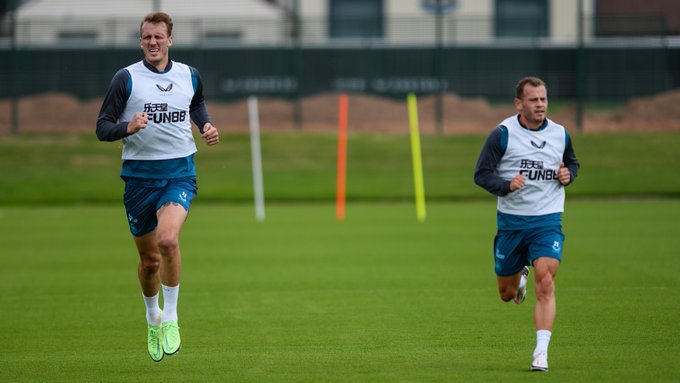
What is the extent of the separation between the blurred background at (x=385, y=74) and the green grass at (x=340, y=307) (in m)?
12.4

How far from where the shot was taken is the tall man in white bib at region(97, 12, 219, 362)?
28.0 ft

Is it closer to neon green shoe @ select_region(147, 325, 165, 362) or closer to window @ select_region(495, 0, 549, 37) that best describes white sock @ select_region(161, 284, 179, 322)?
neon green shoe @ select_region(147, 325, 165, 362)

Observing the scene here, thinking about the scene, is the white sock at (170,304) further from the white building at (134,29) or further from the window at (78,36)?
the window at (78,36)

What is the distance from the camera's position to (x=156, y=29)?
8594 mm

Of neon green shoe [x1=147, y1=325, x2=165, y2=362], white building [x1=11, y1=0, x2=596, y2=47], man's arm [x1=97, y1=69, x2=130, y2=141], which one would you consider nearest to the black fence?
white building [x1=11, y1=0, x2=596, y2=47]

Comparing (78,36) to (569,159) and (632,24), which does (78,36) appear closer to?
(632,24)

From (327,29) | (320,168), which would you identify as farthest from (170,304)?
(327,29)

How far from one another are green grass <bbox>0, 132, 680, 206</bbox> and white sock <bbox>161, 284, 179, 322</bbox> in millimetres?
19900

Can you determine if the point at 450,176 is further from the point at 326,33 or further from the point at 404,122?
the point at 326,33

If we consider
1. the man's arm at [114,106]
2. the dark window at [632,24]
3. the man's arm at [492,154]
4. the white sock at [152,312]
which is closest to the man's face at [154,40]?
the man's arm at [114,106]

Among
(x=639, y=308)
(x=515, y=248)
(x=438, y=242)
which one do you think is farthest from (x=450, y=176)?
(x=515, y=248)

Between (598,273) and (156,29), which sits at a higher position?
(156,29)

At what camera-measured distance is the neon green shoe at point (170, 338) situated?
824cm

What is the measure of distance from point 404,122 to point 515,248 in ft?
83.4
